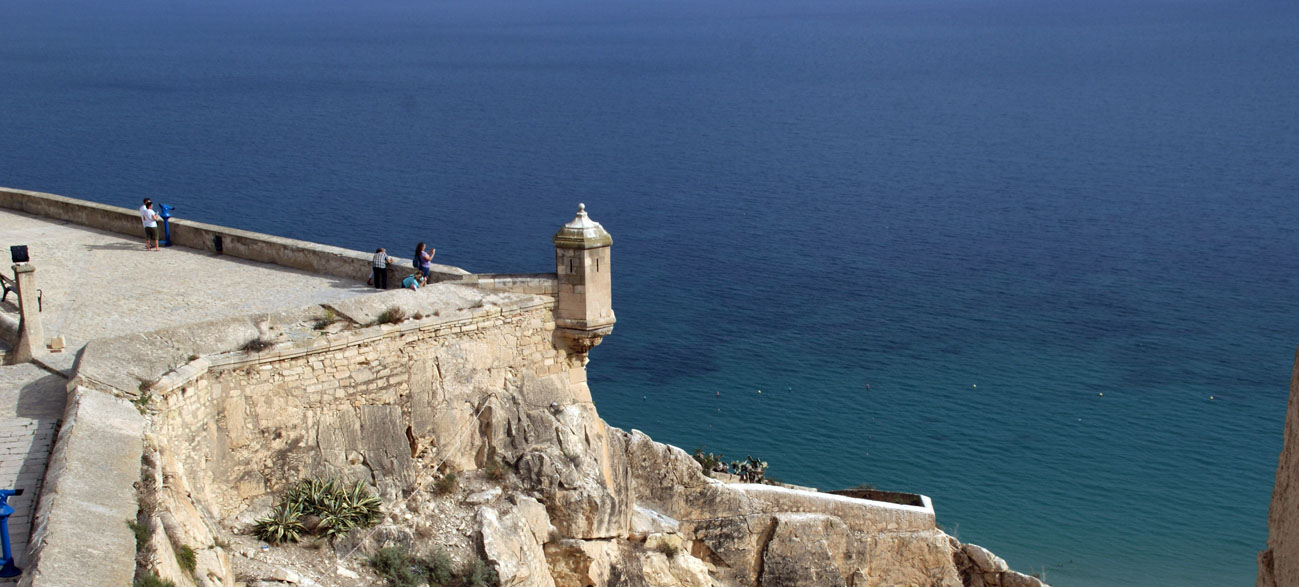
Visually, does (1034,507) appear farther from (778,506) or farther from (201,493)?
(201,493)

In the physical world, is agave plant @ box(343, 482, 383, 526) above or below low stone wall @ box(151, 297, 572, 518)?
below

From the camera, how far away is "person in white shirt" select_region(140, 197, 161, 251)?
63.3 ft

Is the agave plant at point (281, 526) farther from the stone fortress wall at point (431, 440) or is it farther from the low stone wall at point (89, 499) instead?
the low stone wall at point (89, 499)

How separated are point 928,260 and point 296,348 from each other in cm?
3878

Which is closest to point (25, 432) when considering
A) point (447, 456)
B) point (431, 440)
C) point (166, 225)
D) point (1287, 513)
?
point (431, 440)

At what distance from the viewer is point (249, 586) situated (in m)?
12.2

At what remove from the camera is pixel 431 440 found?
51.6 ft

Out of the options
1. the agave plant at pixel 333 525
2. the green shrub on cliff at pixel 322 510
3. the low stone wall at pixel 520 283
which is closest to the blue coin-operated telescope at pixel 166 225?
the low stone wall at pixel 520 283

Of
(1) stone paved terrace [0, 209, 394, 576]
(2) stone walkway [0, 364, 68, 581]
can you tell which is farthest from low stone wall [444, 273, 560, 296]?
(2) stone walkway [0, 364, 68, 581]

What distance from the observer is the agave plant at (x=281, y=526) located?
1355 cm

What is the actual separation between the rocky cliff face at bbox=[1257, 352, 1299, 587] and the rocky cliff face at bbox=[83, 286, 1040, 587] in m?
8.40

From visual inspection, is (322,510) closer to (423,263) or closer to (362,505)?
(362,505)

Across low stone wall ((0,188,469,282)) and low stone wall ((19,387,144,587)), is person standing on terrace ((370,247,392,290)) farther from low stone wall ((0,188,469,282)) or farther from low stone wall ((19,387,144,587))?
low stone wall ((19,387,144,587))

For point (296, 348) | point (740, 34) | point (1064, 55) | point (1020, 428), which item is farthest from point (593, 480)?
point (740, 34)
